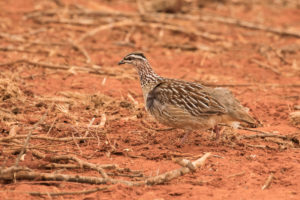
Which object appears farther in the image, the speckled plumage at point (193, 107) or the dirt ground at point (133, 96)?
the speckled plumage at point (193, 107)

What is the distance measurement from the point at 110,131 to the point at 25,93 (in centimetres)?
218

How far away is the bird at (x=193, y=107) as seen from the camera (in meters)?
7.13

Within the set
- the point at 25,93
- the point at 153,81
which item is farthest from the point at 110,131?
the point at 25,93

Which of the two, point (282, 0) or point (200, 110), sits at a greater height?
point (282, 0)

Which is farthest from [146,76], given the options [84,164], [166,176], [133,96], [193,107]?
[166,176]

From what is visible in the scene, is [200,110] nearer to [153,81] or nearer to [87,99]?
[153,81]

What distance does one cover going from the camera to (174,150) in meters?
7.08

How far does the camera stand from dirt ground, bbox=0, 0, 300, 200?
582 cm

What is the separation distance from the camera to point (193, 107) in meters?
7.15

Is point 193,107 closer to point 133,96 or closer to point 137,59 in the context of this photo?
point 137,59

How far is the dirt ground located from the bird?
0.36m

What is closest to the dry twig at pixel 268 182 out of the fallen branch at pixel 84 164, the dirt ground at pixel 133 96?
the dirt ground at pixel 133 96

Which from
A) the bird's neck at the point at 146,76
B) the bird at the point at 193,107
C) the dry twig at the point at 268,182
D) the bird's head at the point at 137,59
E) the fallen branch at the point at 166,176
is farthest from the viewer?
the bird's head at the point at 137,59

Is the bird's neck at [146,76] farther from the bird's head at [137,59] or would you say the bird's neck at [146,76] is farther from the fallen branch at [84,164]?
the fallen branch at [84,164]
